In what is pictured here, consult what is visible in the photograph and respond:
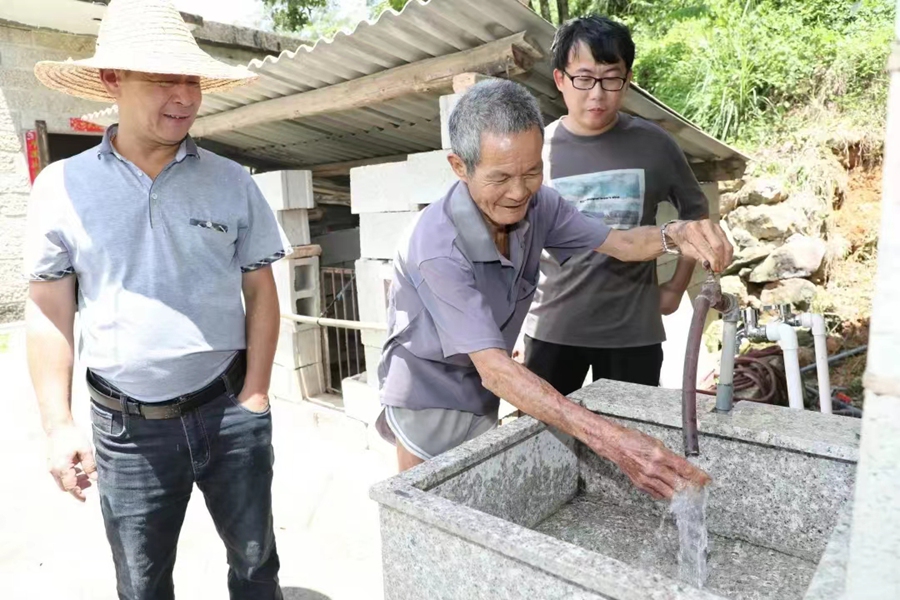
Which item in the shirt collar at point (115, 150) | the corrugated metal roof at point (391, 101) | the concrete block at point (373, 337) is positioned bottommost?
the concrete block at point (373, 337)

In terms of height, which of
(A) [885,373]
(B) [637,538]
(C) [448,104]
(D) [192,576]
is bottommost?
(D) [192,576]

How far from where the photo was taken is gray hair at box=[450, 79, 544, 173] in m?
1.60

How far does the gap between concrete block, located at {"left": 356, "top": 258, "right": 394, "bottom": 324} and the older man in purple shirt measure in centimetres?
259

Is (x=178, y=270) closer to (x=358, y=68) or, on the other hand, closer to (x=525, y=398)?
(x=525, y=398)

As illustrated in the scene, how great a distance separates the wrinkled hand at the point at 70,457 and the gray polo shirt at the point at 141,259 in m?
0.18

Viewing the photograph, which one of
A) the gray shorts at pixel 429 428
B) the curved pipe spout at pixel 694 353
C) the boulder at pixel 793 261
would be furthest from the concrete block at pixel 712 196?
the gray shorts at pixel 429 428

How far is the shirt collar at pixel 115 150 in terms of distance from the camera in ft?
6.28

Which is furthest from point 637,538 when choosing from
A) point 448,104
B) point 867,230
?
point 867,230

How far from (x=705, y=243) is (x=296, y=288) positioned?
4.34 metres

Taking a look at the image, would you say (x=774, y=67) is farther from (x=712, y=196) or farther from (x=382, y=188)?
(x=382, y=188)

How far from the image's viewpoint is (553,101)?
144 inches

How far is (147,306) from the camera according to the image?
191 cm

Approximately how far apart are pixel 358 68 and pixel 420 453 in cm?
241

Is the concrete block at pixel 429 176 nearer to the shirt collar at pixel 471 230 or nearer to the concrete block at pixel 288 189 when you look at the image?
the concrete block at pixel 288 189
